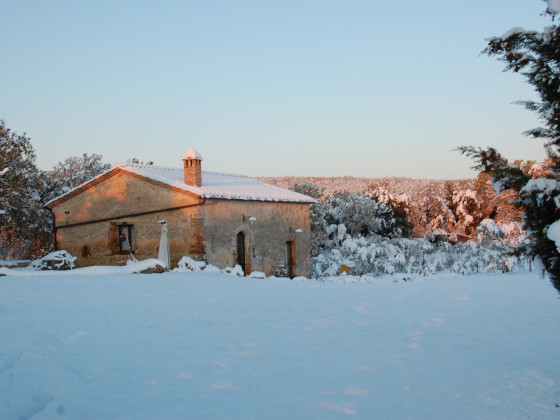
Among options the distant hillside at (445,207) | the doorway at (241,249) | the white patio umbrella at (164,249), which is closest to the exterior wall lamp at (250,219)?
the doorway at (241,249)

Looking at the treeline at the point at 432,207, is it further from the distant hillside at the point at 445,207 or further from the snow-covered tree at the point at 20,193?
the snow-covered tree at the point at 20,193

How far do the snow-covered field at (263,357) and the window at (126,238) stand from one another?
350 inches

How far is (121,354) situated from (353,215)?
2744cm

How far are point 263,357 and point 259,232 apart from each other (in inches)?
578

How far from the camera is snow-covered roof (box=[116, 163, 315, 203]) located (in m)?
18.9

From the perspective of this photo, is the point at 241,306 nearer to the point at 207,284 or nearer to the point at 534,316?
the point at 207,284

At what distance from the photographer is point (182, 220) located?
61.2 ft

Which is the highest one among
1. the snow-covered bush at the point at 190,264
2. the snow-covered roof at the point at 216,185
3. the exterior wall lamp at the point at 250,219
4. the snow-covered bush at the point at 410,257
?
the snow-covered roof at the point at 216,185

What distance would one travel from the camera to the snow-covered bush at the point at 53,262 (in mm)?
19000

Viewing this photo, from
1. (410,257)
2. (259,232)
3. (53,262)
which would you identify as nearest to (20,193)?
(53,262)

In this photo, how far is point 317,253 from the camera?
29156mm

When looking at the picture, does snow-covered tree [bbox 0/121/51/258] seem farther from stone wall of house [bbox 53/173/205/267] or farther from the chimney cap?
the chimney cap

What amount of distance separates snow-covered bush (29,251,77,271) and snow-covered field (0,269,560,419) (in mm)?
8093

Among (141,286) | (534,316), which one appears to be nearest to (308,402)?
(534,316)
